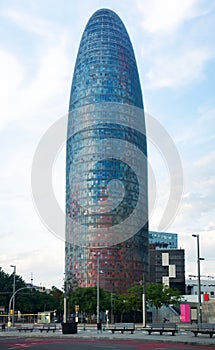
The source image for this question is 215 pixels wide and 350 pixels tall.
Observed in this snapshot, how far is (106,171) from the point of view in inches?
6929

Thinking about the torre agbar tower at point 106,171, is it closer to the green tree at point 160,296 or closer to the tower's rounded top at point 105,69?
the tower's rounded top at point 105,69

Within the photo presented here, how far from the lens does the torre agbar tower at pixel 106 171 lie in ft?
566

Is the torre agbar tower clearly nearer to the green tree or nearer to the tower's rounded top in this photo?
the tower's rounded top

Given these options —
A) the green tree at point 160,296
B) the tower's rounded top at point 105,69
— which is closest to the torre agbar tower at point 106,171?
the tower's rounded top at point 105,69

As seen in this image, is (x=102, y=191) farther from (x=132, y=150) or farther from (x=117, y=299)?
(x=117, y=299)

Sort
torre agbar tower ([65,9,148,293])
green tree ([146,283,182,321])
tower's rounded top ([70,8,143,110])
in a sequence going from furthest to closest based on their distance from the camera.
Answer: tower's rounded top ([70,8,143,110]) < torre agbar tower ([65,9,148,293]) < green tree ([146,283,182,321])

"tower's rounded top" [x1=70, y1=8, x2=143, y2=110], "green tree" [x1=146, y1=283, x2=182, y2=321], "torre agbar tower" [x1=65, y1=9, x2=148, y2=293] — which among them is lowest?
"green tree" [x1=146, y1=283, x2=182, y2=321]

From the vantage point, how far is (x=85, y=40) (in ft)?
630

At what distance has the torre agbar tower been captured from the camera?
173m

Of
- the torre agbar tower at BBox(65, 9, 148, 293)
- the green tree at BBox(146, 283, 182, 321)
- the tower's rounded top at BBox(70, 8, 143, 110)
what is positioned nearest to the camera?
the green tree at BBox(146, 283, 182, 321)

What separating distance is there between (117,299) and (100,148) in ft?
229

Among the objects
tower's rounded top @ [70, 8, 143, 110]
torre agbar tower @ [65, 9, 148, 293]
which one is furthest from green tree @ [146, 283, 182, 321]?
tower's rounded top @ [70, 8, 143, 110]

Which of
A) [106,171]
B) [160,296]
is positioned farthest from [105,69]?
[160,296]

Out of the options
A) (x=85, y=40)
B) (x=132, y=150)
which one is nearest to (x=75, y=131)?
(x=132, y=150)
